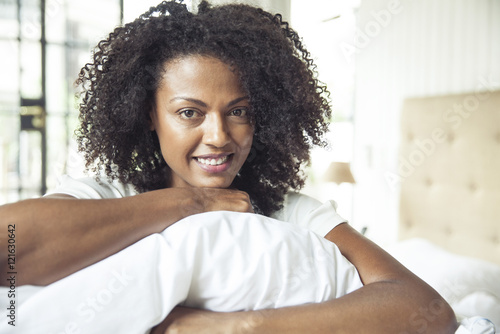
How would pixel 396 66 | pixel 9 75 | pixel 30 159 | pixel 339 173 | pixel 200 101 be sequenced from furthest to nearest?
1. pixel 30 159
2. pixel 9 75
3. pixel 339 173
4. pixel 396 66
5. pixel 200 101

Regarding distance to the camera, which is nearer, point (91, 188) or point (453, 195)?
point (91, 188)

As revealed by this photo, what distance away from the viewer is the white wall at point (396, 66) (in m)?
1.85

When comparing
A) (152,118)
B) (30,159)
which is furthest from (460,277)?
(30,159)

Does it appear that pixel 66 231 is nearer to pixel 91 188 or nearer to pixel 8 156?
pixel 91 188

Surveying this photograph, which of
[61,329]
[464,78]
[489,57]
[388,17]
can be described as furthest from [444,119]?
[61,329]

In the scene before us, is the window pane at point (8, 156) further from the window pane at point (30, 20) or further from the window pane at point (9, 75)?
the window pane at point (30, 20)

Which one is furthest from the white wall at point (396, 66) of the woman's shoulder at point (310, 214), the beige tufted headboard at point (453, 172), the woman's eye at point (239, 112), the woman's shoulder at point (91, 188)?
the woman's shoulder at point (91, 188)

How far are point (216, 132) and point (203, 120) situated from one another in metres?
0.05

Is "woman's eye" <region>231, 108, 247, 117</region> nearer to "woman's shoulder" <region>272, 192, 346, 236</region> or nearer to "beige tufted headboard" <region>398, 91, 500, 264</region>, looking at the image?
"woman's shoulder" <region>272, 192, 346, 236</region>

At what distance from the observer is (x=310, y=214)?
103cm

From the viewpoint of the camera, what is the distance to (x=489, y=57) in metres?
1.79

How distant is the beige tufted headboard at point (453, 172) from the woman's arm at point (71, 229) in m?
1.49

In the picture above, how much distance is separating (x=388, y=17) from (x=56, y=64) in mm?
2232

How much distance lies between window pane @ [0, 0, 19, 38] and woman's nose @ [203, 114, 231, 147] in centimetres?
271
